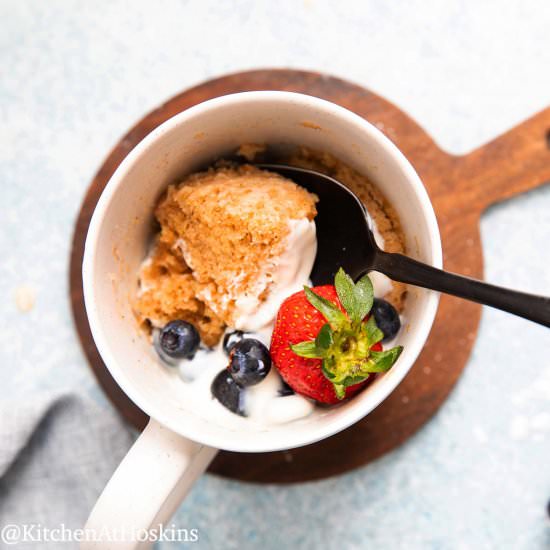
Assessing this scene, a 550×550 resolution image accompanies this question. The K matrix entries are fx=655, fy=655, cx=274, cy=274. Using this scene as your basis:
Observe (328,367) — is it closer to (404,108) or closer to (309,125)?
(309,125)

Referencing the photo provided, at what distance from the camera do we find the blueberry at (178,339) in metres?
0.89

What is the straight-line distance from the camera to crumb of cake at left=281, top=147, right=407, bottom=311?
90 centimetres

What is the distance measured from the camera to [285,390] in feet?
3.01

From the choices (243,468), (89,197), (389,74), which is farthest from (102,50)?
(243,468)

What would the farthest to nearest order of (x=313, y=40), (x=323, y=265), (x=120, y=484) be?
(x=313, y=40), (x=323, y=265), (x=120, y=484)

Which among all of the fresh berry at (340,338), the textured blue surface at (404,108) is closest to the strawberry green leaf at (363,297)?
the fresh berry at (340,338)

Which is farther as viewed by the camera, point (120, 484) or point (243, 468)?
point (243, 468)

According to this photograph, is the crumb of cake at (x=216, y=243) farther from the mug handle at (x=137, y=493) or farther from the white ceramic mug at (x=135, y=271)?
the mug handle at (x=137, y=493)

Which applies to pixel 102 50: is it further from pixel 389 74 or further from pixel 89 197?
pixel 389 74

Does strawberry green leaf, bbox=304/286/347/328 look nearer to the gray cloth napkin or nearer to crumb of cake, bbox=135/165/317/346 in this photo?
crumb of cake, bbox=135/165/317/346

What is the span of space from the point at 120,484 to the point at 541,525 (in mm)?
806

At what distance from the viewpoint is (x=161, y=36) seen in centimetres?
120

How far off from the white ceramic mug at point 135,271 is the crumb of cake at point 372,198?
0.07 ft

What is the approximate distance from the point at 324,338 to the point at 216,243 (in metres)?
0.22
